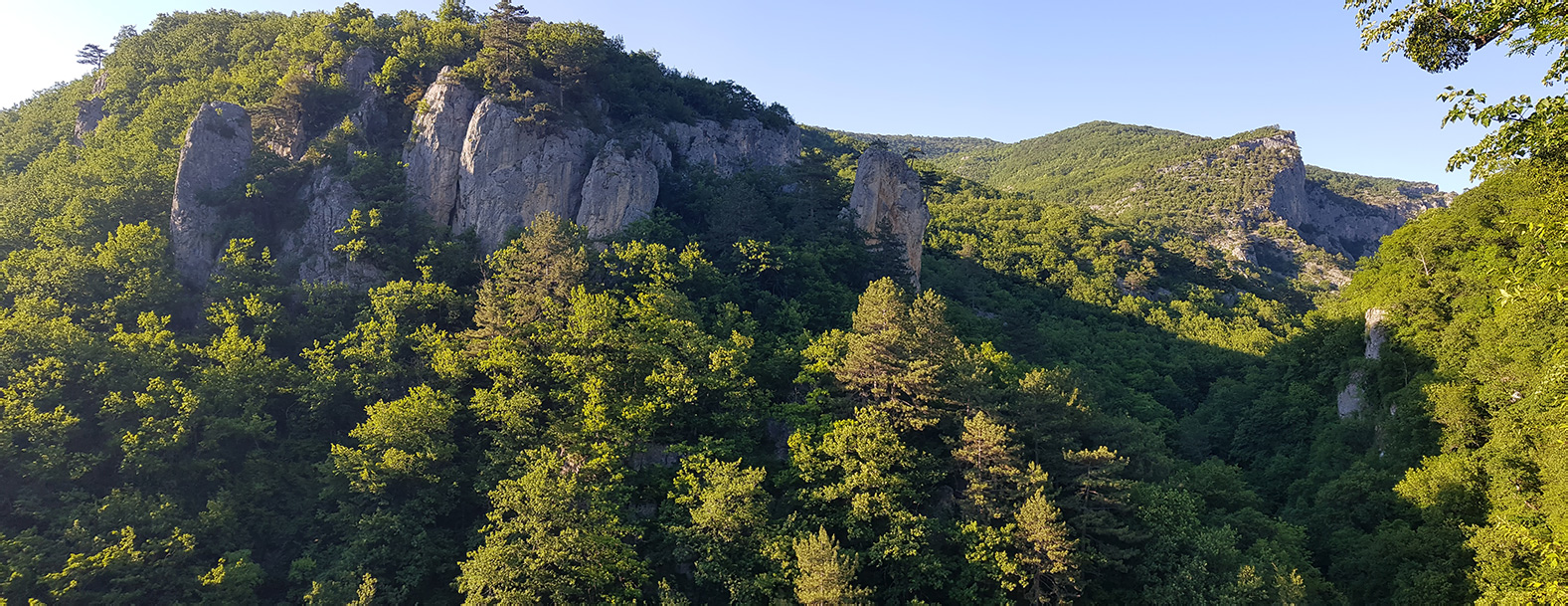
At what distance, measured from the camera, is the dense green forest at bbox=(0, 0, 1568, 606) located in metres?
24.8

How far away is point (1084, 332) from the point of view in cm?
5981

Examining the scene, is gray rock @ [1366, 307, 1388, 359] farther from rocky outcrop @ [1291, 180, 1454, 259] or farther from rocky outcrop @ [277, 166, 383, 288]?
rocky outcrop @ [1291, 180, 1454, 259]

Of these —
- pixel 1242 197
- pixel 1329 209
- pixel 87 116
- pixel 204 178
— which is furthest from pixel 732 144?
pixel 1329 209

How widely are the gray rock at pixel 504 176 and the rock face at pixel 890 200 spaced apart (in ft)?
68.3

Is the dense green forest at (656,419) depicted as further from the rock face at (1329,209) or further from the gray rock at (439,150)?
the rock face at (1329,209)

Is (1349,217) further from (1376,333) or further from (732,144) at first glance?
(732,144)

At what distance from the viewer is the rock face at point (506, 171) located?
141 ft

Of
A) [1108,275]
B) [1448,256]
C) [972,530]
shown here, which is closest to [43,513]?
[972,530]

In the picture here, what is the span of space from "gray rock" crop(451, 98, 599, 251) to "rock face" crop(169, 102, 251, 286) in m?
13.9

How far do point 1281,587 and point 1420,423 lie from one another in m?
16.3

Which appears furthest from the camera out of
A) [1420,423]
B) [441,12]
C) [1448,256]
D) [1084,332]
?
[1084,332]

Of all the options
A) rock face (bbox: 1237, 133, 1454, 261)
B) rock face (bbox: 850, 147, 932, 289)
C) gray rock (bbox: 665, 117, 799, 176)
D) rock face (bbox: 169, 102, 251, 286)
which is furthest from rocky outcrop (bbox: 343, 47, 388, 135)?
rock face (bbox: 1237, 133, 1454, 261)

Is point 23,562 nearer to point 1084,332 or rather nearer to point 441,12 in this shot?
point 441,12

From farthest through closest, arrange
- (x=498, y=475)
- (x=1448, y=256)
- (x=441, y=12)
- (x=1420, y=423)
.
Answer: (x=441, y=12) → (x=1448, y=256) → (x=1420, y=423) → (x=498, y=475)
